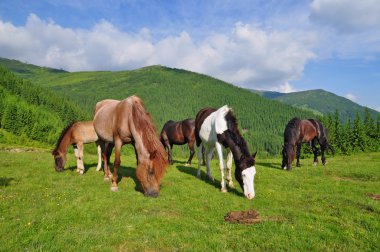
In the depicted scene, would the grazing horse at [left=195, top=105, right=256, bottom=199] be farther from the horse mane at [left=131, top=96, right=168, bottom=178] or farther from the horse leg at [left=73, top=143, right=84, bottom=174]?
the horse leg at [left=73, top=143, right=84, bottom=174]

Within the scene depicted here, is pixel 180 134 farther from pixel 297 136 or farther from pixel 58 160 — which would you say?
pixel 58 160

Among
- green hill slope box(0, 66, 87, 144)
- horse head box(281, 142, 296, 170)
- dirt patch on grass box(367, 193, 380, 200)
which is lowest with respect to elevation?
dirt patch on grass box(367, 193, 380, 200)

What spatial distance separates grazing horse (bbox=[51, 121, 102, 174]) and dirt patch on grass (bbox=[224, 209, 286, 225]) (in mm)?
10619

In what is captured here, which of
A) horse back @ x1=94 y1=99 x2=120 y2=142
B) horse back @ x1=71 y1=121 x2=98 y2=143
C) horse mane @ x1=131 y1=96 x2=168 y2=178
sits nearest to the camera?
horse mane @ x1=131 y1=96 x2=168 y2=178

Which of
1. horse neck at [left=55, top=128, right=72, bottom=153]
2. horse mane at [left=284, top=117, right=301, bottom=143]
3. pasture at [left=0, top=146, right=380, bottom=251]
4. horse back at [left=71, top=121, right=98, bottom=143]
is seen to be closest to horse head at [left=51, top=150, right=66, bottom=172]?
horse neck at [left=55, top=128, right=72, bottom=153]

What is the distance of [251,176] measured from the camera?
11336 mm

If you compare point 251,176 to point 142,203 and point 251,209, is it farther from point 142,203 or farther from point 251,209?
point 142,203

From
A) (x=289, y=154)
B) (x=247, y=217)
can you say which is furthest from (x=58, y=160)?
(x=289, y=154)

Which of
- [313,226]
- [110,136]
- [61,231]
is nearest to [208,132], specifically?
[110,136]

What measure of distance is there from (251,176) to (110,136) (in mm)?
6644

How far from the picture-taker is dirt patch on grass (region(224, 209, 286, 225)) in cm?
865

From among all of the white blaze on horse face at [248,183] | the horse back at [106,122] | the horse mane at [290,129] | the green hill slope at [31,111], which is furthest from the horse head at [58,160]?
the green hill slope at [31,111]

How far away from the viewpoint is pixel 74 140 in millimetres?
17234

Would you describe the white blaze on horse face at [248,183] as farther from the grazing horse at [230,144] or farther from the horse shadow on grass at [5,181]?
the horse shadow on grass at [5,181]
